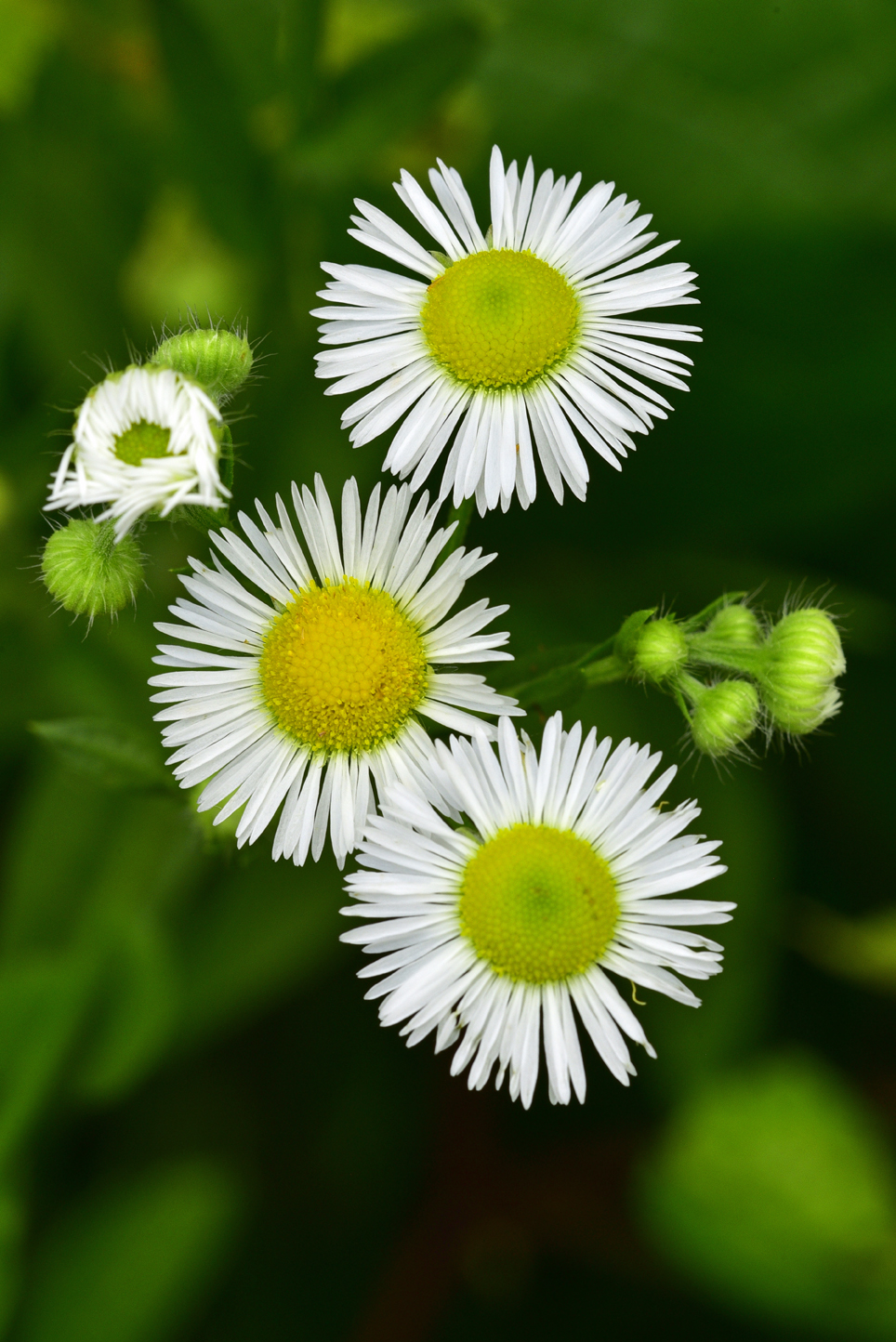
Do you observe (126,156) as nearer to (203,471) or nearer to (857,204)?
(857,204)

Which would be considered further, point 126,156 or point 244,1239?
point 126,156

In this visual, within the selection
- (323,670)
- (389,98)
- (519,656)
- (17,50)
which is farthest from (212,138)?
(323,670)

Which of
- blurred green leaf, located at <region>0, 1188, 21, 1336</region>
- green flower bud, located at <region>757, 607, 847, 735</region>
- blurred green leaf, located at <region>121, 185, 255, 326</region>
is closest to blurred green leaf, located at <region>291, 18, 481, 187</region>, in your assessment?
blurred green leaf, located at <region>121, 185, 255, 326</region>

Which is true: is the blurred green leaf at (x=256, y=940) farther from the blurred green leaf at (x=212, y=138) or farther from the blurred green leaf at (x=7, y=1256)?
the blurred green leaf at (x=212, y=138)

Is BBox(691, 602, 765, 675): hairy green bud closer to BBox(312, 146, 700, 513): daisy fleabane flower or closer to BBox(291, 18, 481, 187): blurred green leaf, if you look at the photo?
BBox(312, 146, 700, 513): daisy fleabane flower

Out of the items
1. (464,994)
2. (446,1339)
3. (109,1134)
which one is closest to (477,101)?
(464,994)

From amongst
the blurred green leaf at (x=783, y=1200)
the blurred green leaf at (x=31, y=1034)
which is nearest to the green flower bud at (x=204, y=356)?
the blurred green leaf at (x=31, y=1034)

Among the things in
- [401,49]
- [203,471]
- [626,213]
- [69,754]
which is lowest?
[69,754]

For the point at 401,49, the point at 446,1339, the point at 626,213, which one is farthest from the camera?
the point at 446,1339
